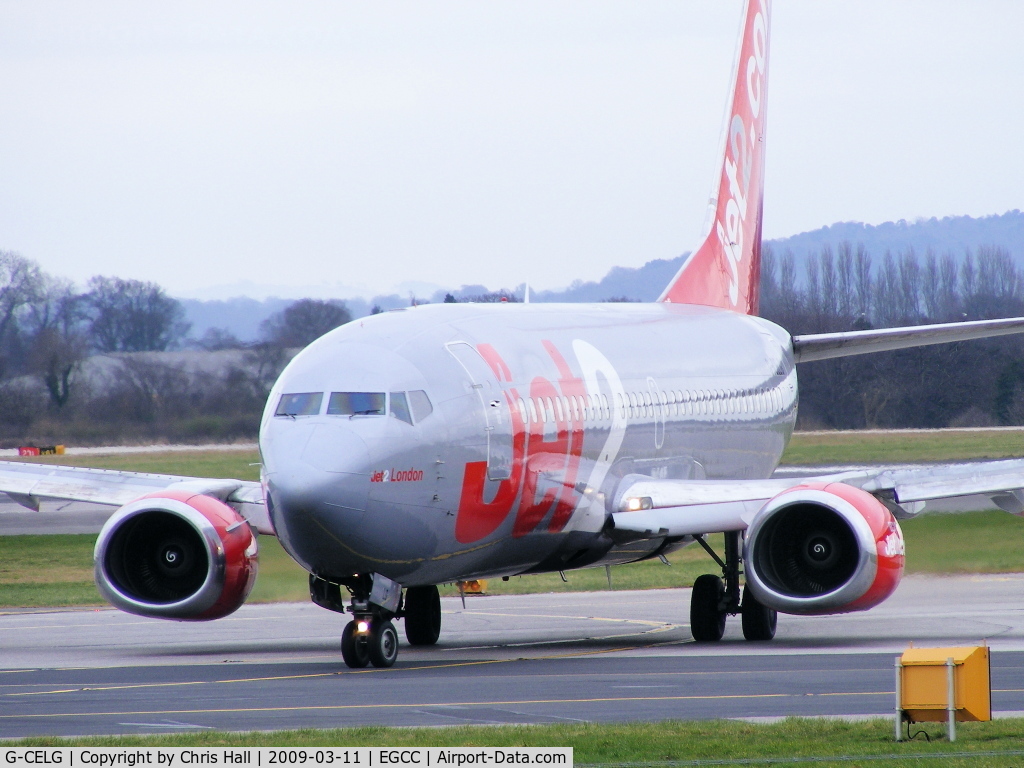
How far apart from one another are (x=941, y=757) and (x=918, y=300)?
57636 millimetres

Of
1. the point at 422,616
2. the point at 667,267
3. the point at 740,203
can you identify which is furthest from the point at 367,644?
the point at 667,267

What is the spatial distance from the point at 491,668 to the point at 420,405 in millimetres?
3025

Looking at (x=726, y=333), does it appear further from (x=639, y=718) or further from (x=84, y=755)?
(x=84, y=755)

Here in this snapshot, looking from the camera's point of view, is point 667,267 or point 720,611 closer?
point 720,611

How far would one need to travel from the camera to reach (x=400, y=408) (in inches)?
719

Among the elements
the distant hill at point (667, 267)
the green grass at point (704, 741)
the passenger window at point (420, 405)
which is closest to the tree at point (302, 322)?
the distant hill at point (667, 267)

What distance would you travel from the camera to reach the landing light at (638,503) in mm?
22266

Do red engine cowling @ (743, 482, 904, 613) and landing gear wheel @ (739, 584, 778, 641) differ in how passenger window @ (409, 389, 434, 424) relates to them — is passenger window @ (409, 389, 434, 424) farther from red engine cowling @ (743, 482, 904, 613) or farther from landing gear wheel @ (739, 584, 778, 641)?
landing gear wheel @ (739, 584, 778, 641)

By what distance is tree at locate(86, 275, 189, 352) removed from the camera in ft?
172

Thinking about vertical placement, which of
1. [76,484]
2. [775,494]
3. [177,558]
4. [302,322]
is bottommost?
[177,558]

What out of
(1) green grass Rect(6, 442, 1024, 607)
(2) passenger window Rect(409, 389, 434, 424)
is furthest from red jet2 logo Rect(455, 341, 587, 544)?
(1) green grass Rect(6, 442, 1024, 607)

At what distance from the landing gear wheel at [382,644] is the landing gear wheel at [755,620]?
17.6 ft

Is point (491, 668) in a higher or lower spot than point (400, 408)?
lower

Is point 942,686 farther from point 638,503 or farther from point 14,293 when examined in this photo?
point 14,293
